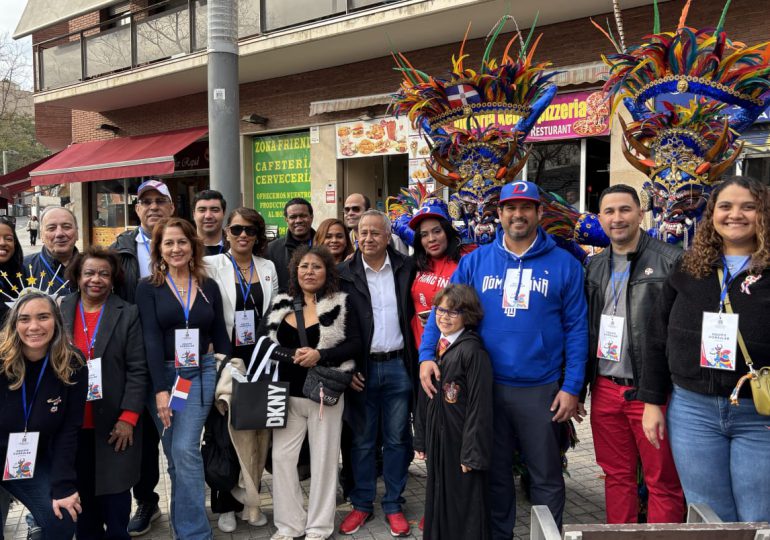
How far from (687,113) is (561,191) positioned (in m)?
6.61

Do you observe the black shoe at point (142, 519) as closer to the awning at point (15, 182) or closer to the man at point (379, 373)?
the man at point (379, 373)

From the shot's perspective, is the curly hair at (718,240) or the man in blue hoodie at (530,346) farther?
the man in blue hoodie at (530,346)

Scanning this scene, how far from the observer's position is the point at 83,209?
18.0 metres

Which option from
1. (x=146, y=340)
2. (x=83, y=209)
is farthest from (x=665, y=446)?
(x=83, y=209)

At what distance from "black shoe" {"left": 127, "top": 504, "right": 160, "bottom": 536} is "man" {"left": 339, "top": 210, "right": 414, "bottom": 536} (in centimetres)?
126

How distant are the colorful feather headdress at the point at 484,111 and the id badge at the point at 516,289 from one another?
1.11 meters

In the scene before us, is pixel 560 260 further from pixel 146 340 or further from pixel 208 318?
pixel 146 340

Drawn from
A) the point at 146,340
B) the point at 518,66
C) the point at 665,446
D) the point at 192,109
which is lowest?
the point at 665,446

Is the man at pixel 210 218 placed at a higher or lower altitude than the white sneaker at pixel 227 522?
higher

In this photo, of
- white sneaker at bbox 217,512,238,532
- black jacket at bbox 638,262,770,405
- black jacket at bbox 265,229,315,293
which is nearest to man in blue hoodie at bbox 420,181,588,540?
black jacket at bbox 638,262,770,405

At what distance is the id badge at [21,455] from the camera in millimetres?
2938

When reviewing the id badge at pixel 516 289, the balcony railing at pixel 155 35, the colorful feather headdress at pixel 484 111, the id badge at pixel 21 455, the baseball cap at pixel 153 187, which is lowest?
the id badge at pixel 21 455

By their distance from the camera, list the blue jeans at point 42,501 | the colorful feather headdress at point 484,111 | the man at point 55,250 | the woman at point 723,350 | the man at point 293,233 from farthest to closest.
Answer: the man at point 293,233
the colorful feather headdress at point 484,111
the man at point 55,250
the blue jeans at point 42,501
the woman at point 723,350

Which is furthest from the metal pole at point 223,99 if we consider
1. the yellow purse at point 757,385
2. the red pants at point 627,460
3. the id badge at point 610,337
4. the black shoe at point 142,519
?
the yellow purse at point 757,385
